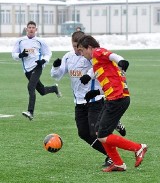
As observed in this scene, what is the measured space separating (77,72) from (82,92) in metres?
0.28

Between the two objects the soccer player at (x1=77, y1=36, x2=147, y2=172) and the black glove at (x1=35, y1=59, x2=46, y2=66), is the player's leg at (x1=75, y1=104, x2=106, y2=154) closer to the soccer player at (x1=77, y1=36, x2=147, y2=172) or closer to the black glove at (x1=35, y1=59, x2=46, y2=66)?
the soccer player at (x1=77, y1=36, x2=147, y2=172)

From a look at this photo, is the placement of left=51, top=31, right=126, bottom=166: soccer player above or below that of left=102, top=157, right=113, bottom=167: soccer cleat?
above

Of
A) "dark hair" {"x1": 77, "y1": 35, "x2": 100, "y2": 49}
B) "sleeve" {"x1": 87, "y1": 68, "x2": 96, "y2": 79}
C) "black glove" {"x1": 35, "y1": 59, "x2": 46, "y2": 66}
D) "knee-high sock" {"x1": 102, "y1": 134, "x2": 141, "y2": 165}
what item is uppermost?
"dark hair" {"x1": 77, "y1": 35, "x2": 100, "y2": 49}

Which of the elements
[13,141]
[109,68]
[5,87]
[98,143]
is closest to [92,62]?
[109,68]

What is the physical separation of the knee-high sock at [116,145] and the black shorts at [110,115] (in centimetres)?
9

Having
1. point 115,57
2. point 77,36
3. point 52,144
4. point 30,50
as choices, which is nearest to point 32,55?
point 30,50

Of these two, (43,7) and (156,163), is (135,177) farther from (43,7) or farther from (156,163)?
(43,7)

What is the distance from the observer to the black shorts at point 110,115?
9.82m

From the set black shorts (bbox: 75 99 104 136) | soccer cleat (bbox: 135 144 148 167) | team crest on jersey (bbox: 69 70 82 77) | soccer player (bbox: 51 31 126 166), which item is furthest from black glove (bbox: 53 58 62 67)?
soccer cleat (bbox: 135 144 148 167)

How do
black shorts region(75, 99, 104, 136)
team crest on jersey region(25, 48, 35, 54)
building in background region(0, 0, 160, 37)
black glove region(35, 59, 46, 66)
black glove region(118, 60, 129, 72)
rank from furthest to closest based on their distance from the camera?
building in background region(0, 0, 160, 37) < team crest on jersey region(25, 48, 35, 54) < black glove region(35, 59, 46, 66) < black shorts region(75, 99, 104, 136) < black glove region(118, 60, 129, 72)

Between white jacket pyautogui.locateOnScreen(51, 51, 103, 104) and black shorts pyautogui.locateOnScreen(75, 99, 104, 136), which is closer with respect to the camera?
black shorts pyautogui.locateOnScreen(75, 99, 104, 136)

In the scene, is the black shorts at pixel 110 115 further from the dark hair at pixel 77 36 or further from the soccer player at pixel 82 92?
the dark hair at pixel 77 36

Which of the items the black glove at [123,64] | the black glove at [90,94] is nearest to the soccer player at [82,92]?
the black glove at [90,94]

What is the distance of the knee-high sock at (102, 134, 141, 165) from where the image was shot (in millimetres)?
9844
